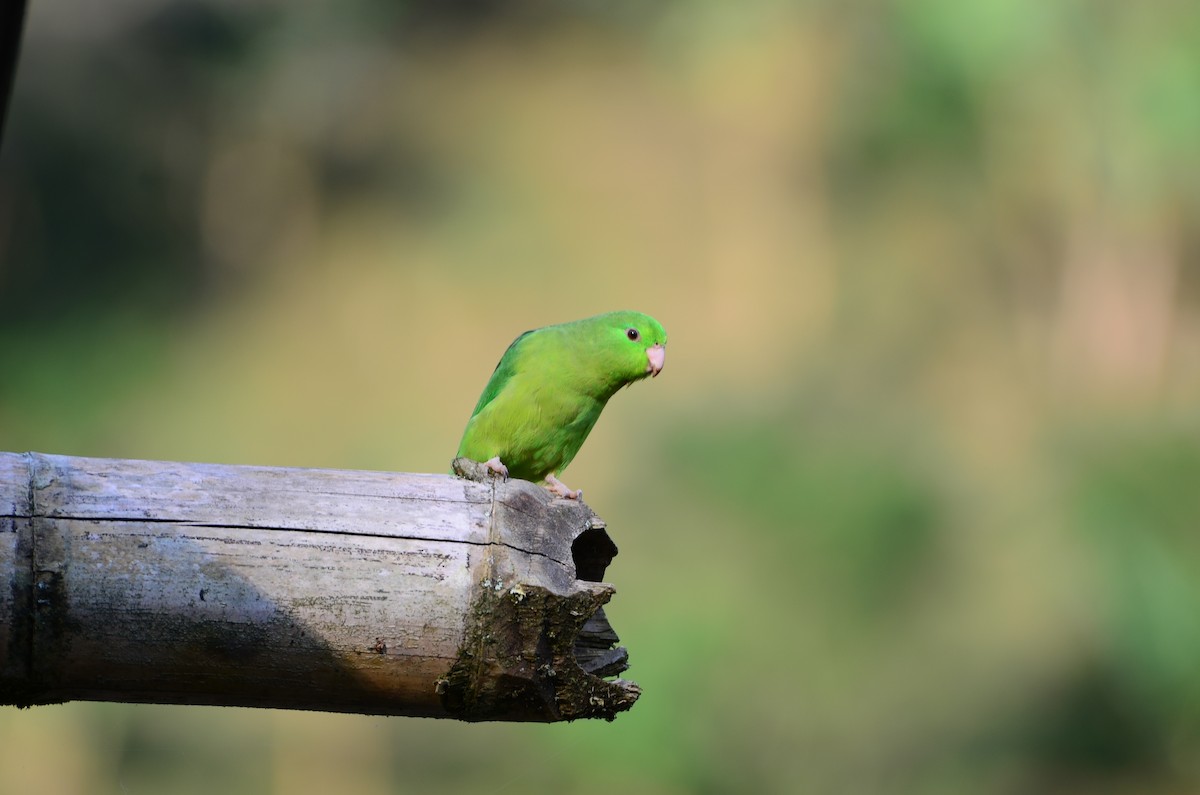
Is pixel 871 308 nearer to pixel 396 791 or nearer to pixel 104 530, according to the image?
pixel 396 791

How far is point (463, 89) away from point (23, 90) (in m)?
5.75

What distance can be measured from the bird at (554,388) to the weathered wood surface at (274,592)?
60.6 inches

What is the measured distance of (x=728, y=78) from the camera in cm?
1505

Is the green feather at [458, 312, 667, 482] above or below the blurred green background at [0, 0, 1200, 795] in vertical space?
below

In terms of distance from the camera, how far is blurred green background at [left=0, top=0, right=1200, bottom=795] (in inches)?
412

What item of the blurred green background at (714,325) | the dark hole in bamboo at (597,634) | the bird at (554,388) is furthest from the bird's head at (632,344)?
the blurred green background at (714,325)

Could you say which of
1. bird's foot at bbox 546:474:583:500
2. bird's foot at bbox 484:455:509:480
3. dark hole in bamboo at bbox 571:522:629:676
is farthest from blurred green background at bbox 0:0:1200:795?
dark hole in bamboo at bbox 571:522:629:676

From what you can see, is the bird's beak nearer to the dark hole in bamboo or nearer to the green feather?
the green feather

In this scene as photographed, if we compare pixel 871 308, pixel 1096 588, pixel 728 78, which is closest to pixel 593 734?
pixel 1096 588

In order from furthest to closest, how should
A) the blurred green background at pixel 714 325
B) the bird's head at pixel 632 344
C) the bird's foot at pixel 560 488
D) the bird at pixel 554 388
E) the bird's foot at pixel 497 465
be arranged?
1. the blurred green background at pixel 714 325
2. the bird's head at pixel 632 344
3. the bird at pixel 554 388
4. the bird's foot at pixel 497 465
5. the bird's foot at pixel 560 488

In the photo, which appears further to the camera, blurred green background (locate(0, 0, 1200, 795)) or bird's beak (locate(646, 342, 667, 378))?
blurred green background (locate(0, 0, 1200, 795))

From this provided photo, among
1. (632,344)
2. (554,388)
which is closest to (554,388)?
(554,388)

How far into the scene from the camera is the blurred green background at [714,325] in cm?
1045

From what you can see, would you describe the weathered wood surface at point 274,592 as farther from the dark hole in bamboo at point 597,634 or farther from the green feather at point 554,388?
the green feather at point 554,388
